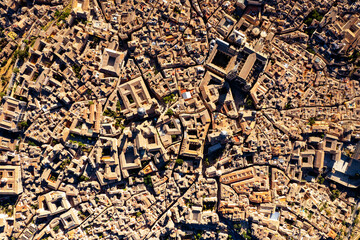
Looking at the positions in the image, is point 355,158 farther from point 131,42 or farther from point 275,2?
point 131,42

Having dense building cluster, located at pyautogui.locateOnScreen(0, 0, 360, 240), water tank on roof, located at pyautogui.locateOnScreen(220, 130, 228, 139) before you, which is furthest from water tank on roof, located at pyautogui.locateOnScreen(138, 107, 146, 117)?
water tank on roof, located at pyautogui.locateOnScreen(220, 130, 228, 139)

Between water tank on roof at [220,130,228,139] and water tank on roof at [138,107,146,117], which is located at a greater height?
water tank on roof at [220,130,228,139]

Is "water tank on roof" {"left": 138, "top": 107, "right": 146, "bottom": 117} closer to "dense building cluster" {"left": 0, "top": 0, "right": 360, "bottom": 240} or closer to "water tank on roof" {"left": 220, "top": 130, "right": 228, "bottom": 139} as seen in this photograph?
"dense building cluster" {"left": 0, "top": 0, "right": 360, "bottom": 240}

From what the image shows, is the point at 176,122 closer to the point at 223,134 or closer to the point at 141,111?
the point at 141,111

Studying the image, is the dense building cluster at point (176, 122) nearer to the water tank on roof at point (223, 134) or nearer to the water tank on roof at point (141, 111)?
the water tank on roof at point (141, 111)

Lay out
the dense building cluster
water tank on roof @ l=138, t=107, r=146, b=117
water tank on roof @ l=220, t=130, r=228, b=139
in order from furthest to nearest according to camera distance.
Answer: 1. the dense building cluster
2. water tank on roof @ l=220, t=130, r=228, b=139
3. water tank on roof @ l=138, t=107, r=146, b=117

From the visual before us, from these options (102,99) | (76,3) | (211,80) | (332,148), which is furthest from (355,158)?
(76,3)

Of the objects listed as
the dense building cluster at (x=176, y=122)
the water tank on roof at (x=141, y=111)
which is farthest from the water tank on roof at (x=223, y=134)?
the water tank on roof at (x=141, y=111)

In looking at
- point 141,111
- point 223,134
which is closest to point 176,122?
point 141,111
